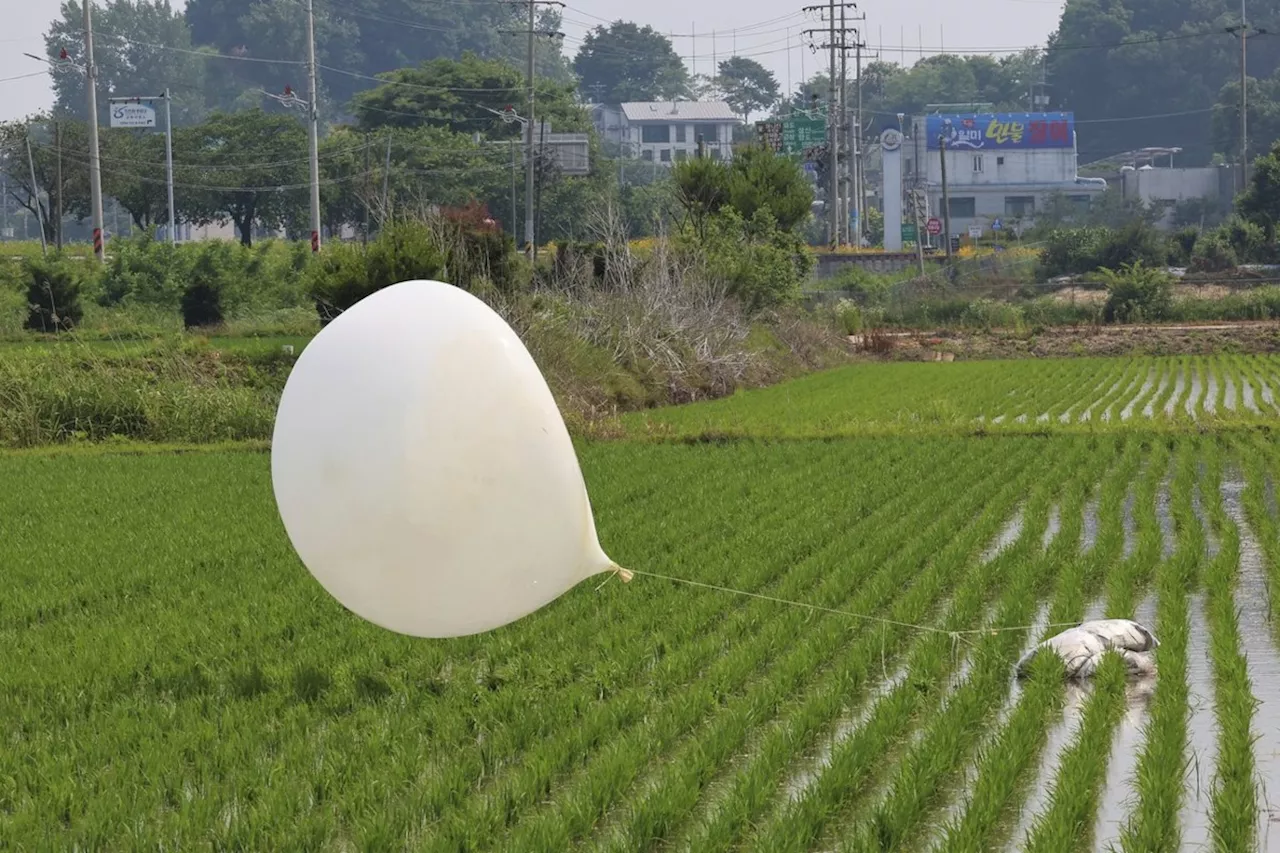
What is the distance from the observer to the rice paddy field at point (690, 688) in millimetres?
5613

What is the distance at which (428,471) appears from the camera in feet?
19.9

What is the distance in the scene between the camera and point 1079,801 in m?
5.67

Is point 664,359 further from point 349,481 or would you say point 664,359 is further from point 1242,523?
point 349,481

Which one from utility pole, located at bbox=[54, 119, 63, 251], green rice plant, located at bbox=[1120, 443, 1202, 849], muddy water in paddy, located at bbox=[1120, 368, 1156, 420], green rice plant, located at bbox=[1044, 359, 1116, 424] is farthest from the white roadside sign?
green rice plant, located at bbox=[1120, 443, 1202, 849]

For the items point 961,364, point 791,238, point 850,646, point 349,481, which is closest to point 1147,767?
point 850,646

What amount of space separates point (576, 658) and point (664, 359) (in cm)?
1918

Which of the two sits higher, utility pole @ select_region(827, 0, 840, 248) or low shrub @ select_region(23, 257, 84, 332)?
utility pole @ select_region(827, 0, 840, 248)

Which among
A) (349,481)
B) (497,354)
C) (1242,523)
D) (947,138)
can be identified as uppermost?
(947,138)

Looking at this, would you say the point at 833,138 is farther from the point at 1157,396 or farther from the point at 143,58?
the point at 143,58

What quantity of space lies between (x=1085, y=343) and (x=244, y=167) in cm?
4427

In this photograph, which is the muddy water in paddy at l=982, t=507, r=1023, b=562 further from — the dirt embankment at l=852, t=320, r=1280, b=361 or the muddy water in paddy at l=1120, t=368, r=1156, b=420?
the dirt embankment at l=852, t=320, r=1280, b=361

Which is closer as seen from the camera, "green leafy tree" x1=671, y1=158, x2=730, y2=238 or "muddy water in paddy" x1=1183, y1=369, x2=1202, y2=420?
"muddy water in paddy" x1=1183, y1=369, x2=1202, y2=420

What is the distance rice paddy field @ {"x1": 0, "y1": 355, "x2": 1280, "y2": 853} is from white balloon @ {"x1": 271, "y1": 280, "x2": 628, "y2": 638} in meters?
0.67

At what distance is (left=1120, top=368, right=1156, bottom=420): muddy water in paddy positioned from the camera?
22941mm
